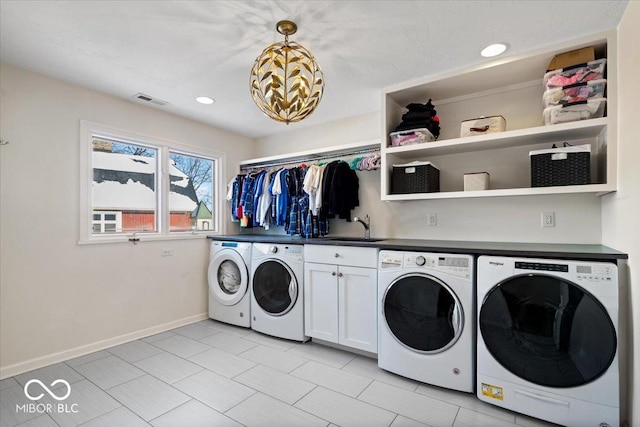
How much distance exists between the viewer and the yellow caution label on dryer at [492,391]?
1.88 meters

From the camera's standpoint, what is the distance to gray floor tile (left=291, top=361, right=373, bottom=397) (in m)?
2.15

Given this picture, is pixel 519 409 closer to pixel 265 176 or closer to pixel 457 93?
pixel 457 93

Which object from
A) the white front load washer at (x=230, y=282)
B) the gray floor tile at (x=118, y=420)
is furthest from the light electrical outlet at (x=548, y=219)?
the gray floor tile at (x=118, y=420)

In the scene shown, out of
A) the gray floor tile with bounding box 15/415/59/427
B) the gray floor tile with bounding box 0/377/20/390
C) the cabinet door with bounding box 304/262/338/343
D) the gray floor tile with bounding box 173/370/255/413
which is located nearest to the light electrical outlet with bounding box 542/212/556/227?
the cabinet door with bounding box 304/262/338/343

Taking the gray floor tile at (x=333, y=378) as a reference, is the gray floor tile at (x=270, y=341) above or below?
below

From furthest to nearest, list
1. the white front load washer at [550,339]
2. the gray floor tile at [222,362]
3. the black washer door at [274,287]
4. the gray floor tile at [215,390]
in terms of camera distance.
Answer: the black washer door at [274,287] < the gray floor tile at [222,362] < the gray floor tile at [215,390] < the white front load washer at [550,339]

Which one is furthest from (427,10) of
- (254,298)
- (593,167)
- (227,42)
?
Answer: (254,298)

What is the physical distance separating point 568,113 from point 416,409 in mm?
2101

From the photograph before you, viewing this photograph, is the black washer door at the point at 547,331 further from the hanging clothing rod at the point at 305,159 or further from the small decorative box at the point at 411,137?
the hanging clothing rod at the point at 305,159

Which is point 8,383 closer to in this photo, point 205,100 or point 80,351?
point 80,351

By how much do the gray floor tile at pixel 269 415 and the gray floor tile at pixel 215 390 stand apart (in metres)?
0.08

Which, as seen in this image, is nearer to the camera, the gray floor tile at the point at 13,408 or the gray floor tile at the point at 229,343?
the gray floor tile at the point at 13,408

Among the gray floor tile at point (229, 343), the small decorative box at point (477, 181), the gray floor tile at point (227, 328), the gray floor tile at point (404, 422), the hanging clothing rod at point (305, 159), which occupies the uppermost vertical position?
the hanging clothing rod at point (305, 159)

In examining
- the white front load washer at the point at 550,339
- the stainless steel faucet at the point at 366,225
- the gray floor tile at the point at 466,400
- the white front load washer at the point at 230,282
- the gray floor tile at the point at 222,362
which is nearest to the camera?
the white front load washer at the point at 550,339
